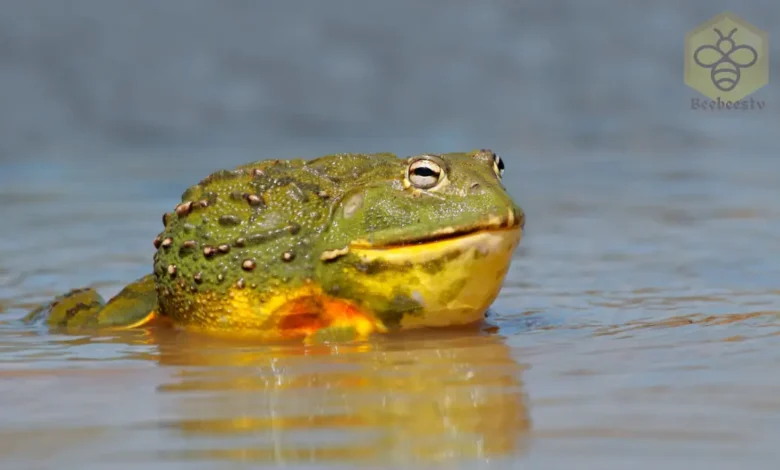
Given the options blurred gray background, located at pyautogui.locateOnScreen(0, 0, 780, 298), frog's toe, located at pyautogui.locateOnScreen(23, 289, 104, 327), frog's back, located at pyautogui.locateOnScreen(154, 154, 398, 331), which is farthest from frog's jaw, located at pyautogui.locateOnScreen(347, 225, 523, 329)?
blurred gray background, located at pyautogui.locateOnScreen(0, 0, 780, 298)

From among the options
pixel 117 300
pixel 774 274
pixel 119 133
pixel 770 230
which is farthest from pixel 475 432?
pixel 119 133

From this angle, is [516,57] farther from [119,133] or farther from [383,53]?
[119,133]

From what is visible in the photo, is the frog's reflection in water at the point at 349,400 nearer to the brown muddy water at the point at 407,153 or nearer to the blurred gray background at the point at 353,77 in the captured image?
the brown muddy water at the point at 407,153

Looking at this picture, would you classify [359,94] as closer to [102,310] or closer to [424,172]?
[102,310]

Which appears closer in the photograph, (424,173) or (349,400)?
(349,400)

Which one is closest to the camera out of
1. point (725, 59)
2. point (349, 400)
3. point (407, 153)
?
point (349, 400)

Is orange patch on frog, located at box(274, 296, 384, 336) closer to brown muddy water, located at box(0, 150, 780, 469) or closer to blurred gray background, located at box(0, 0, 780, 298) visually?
brown muddy water, located at box(0, 150, 780, 469)

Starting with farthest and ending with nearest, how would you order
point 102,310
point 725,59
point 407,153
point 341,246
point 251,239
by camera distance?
1. point 725,59
2. point 407,153
3. point 102,310
4. point 251,239
5. point 341,246

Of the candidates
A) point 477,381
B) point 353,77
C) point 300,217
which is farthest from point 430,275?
point 353,77
